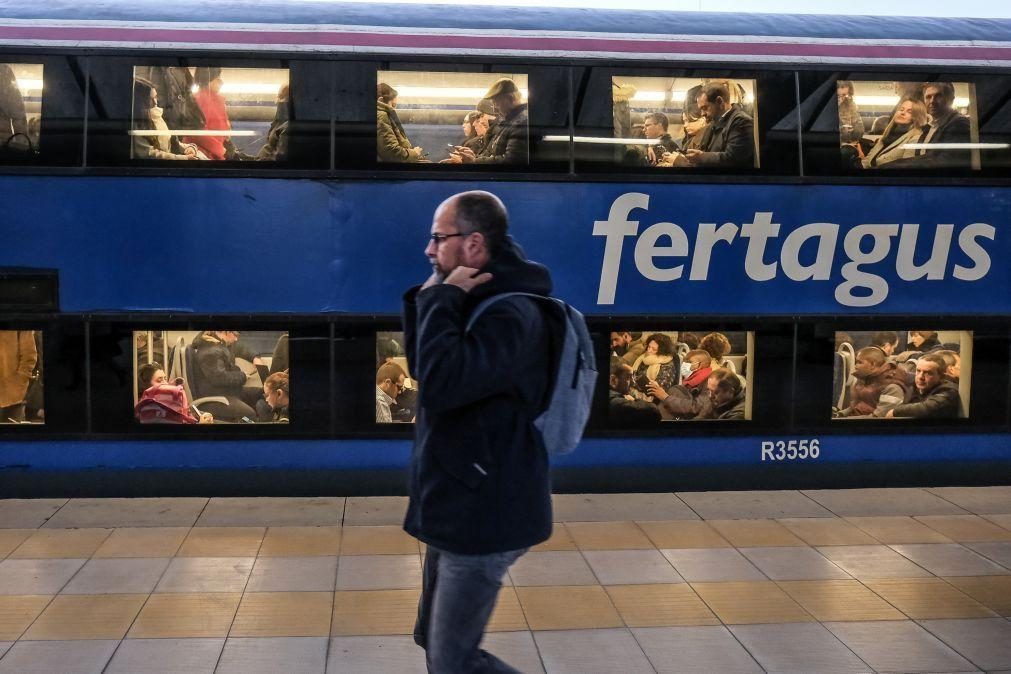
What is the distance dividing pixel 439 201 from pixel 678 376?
2046 millimetres

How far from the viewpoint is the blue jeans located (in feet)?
9.32

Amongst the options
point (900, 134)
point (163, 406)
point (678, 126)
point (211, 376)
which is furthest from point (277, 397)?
point (900, 134)

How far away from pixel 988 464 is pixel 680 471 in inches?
90.9

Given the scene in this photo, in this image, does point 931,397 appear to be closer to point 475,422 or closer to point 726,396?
point 726,396

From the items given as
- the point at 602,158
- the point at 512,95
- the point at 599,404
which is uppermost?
the point at 512,95

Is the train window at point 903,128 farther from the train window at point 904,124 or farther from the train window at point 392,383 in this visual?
the train window at point 392,383

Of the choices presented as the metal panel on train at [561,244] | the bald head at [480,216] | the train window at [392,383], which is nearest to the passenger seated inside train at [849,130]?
the metal panel on train at [561,244]

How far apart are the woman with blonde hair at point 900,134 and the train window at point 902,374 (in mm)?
1210

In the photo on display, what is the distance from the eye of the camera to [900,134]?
6.53 meters

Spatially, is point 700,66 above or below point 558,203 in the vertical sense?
above

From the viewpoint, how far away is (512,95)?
6.26 m

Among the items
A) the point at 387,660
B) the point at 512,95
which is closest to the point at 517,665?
the point at 387,660

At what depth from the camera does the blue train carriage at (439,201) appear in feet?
19.9

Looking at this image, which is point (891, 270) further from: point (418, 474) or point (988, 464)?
Result: point (418, 474)
